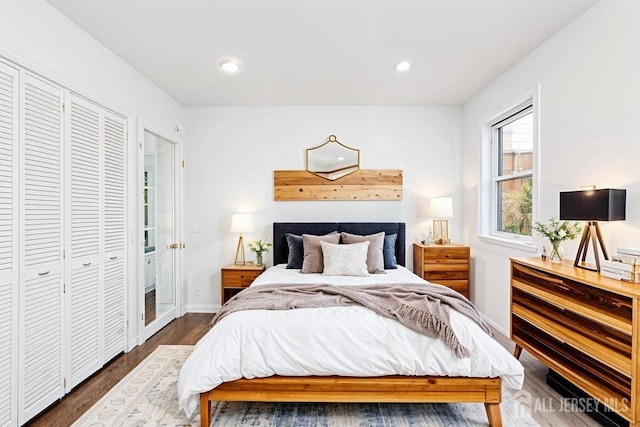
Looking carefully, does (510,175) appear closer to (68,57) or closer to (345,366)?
(345,366)

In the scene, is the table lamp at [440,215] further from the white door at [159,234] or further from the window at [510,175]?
the white door at [159,234]

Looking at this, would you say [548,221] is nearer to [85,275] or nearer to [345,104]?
[345,104]

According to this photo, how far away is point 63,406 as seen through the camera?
7.42 ft

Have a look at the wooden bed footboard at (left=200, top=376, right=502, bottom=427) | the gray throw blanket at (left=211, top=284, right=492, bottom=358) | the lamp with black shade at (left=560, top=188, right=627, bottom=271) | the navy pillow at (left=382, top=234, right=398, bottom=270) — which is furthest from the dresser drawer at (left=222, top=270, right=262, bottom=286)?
the lamp with black shade at (left=560, top=188, right=627, bottom=271)

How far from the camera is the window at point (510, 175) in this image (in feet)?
10.6

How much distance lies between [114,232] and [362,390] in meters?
2.42

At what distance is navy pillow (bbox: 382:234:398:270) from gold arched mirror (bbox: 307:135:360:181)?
1.00 metres

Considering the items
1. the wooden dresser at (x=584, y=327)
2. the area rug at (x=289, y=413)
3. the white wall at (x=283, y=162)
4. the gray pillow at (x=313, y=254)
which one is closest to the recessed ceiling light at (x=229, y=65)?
the white wall at (x=283, y=162)

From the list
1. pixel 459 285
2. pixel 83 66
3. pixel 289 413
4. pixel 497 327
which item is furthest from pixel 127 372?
Result: pixel 497 327

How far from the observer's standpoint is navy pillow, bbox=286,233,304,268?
3812mm

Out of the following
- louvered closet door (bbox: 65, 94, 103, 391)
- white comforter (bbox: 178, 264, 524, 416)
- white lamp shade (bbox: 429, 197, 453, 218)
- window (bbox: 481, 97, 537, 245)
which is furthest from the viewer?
white lamp shade (bbox: 429, 197, 453, 218)

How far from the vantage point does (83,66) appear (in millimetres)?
2574

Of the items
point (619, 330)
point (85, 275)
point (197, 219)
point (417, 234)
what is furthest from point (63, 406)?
point (417, 234)

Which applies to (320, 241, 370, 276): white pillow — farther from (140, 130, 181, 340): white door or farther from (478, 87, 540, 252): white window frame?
(140, 130, 181, 340): white door
